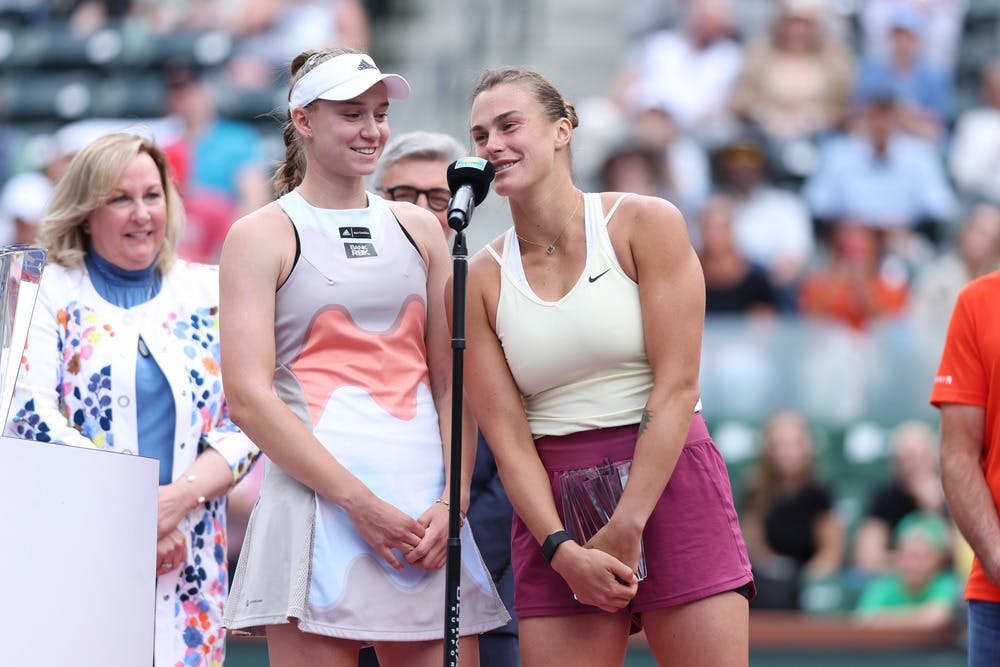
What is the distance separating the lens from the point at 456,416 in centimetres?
308

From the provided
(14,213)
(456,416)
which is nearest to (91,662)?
(456,416)

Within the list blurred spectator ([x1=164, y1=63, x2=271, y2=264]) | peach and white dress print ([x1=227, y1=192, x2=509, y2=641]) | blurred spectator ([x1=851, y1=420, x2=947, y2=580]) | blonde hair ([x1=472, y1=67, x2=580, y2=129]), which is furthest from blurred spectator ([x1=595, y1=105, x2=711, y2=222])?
peach and white dress print ([x1=227, y1=192, x2=509, y2=641])

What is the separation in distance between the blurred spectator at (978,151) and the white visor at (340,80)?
6803 millimetres

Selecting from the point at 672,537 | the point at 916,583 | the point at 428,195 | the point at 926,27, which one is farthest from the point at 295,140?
the point at 926,27

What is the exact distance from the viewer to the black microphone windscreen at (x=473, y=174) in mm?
3191

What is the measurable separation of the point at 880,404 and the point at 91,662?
4.65 m

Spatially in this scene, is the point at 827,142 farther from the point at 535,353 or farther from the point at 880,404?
the point at 535,353

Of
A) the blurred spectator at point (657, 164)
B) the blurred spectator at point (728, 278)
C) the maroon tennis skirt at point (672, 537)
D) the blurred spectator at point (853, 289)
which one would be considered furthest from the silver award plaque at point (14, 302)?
the blurred spectator at point (657, 164)

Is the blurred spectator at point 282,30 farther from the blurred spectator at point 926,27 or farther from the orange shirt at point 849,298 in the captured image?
the orange shirt at point 849,298

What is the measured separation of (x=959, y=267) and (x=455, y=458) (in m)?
5.79

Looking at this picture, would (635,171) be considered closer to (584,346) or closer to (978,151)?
(978,151)

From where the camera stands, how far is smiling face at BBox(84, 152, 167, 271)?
381 cm

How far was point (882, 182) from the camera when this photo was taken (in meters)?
9.65

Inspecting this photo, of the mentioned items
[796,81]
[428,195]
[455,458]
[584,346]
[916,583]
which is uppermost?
[796,81]
